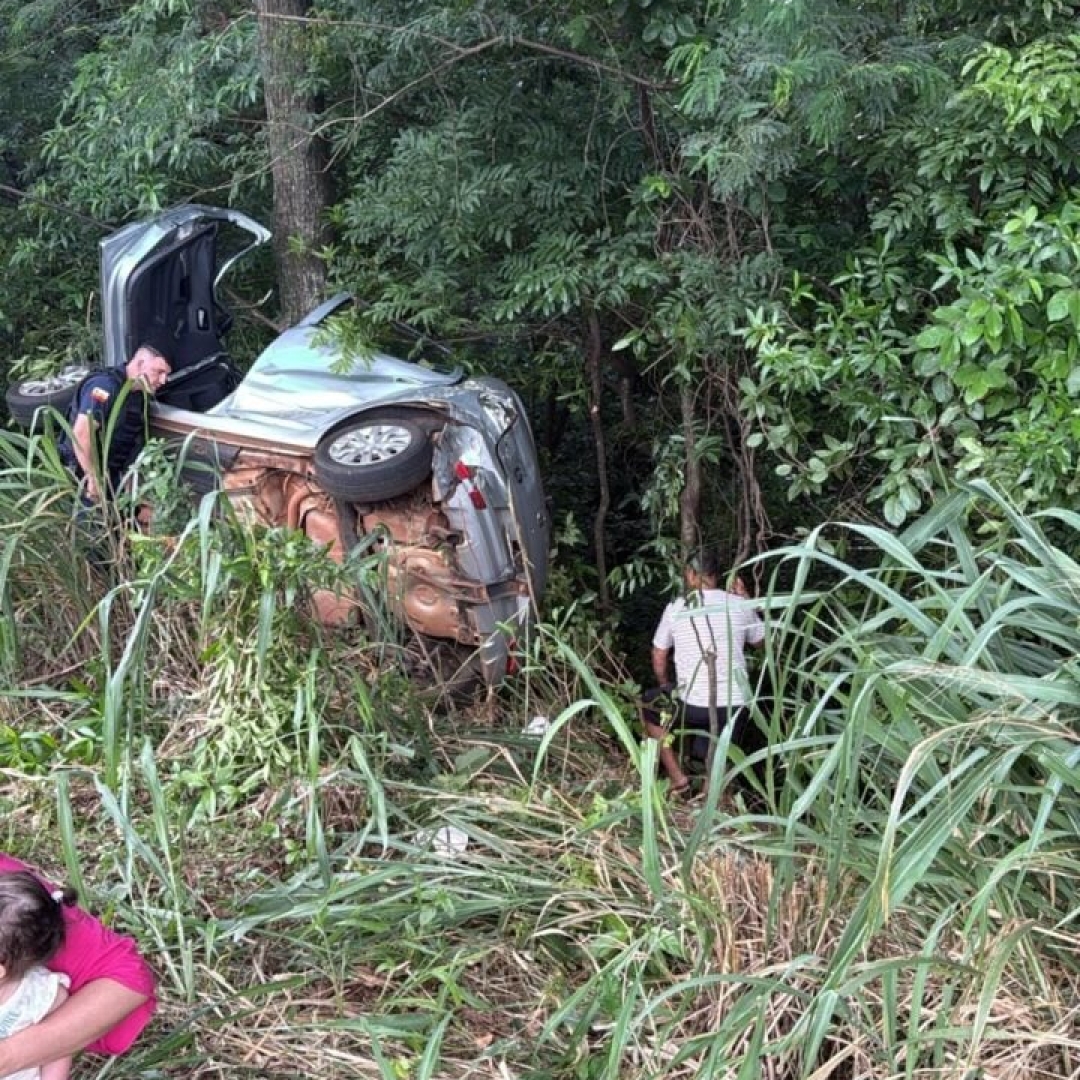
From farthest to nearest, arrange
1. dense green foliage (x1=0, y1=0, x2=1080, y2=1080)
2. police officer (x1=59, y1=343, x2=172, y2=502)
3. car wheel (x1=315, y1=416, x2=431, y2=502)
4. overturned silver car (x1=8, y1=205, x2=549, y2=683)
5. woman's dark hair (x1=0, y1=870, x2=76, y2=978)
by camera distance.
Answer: overturned silver car (x1=8, y1=205, x2=549, y2=683) < car wheel (x1=315, y1=416, x2=431, y2=502) < police officer (x1=59, y1=343, x2=172, y2=502) < dense green foliage (x1=0, y1=0, x2=1080, y2=1080) < woman's dark hair (x1=0, y1=870, x2=76, y2=978)

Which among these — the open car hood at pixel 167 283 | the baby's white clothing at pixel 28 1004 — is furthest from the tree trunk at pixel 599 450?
the baby's white clothing at pixel 28 1004

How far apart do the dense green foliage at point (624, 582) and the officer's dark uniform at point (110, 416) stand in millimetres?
308

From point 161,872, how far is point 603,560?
3.74 meters

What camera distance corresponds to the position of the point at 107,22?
802 centimetres

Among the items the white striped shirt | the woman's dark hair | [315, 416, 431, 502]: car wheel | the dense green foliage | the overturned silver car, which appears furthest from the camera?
the white striped shirt

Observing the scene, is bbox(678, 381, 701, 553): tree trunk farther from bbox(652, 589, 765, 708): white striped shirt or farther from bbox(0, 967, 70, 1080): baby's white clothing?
bbox(0, 967, 70, 1080): baby's white clothing

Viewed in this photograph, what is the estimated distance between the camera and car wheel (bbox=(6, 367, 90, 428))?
6.22 m

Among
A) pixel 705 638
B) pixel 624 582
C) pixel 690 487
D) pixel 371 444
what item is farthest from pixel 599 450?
pixel 371 444

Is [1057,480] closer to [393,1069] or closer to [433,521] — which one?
[433,521]

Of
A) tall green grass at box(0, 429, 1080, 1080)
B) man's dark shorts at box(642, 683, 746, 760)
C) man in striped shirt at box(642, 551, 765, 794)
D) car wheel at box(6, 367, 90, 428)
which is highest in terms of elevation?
car wheel at box(6, 367, 90, 428)

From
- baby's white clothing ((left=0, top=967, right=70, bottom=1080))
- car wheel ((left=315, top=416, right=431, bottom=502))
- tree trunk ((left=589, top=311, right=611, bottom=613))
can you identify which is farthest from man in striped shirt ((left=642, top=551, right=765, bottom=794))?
baby's white clothing ((left=0, top=967, right=70, bottom=1080))

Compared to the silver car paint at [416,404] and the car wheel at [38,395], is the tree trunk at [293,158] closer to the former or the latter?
the silver car paint at [416,404]

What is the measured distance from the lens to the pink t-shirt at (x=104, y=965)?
2.97 metres

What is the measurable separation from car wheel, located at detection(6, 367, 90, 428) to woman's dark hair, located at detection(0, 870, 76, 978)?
364 cm
